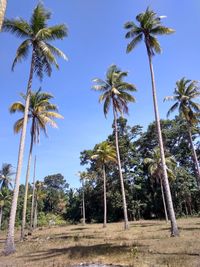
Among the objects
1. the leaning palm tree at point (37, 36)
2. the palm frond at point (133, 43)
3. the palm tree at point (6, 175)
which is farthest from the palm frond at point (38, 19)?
→ the palm tree at point (6, 175)

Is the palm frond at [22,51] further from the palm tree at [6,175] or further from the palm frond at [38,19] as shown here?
the palm tree at [6,175]

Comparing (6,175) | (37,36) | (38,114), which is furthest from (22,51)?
(6,175)

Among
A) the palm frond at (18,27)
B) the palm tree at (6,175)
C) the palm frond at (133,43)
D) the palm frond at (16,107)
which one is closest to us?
the palm frond at (18,27)

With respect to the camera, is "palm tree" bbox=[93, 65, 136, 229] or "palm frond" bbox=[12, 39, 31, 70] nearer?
"palm frond" bbox=[12, 39, 31, 70]

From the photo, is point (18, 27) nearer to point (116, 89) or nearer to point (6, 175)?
point (116, 89)

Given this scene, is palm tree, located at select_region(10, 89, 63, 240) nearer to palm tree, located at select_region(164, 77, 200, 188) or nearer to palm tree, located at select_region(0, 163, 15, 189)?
palm tree, located at select_region(164, 77, 200, 188)

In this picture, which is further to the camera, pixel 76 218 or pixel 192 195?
pixel 76 218

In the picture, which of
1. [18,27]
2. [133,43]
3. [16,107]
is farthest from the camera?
[16,107]

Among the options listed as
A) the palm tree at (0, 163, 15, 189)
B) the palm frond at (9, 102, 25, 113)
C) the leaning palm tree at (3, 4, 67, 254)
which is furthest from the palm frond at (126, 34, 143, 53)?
the palm tree at (0, 163, 15, 189)

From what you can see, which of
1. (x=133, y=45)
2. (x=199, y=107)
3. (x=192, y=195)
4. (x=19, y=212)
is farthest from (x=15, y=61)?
(x=19, y=212)

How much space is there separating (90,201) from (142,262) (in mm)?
52006

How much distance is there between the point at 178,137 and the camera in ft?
195

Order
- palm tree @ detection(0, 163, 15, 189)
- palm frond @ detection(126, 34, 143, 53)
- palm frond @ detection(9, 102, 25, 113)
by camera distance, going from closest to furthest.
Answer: palm frond @ detection(126, 34, 143, 53), palm frond @ detection(9, 102, 25, 113), palm tree @ detection(0, 163, 15, 189)

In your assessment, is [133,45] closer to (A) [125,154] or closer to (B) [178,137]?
(A) [125,154]
